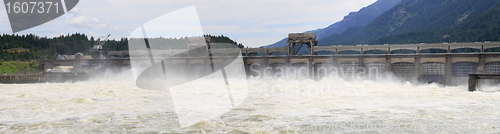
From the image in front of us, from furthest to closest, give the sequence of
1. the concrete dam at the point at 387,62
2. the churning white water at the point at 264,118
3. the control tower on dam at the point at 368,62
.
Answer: the control tower on dam at the point at 368,62 < the concrete dam at the point at 387,62 < the churning white water at the point at 264,118

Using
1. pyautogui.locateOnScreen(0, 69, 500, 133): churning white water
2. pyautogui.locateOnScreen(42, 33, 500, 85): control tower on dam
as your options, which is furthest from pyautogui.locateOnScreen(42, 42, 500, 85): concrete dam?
pyautogui.locateOnScreen(0, 69, 500, 133): churning white water

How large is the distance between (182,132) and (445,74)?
153ft

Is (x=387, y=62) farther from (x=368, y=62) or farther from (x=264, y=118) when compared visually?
(x=264, y=118)

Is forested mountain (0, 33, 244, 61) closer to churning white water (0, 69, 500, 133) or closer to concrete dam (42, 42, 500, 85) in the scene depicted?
concrete dam (42, 42, 500, 85)

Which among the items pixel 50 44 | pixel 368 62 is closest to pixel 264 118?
pixel 368 62

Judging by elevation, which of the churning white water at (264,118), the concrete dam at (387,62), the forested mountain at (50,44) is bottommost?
the churning white water at (264,118)

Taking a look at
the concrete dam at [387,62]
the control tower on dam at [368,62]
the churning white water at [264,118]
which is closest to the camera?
the churning white water at [264,118]

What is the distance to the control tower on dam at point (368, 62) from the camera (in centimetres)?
4978

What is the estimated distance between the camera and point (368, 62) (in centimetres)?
5538

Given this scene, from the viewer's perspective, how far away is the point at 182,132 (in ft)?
55.1

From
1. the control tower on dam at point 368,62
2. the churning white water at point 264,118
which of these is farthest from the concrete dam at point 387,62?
the churning white water at point 264,118

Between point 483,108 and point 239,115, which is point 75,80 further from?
point 483,108

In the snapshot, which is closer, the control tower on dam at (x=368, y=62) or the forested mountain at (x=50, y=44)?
the control tower on dam at (x=368, y=62)

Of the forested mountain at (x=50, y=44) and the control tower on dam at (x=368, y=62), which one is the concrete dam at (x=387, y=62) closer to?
the control tower on dam at (x=368, y=62)
